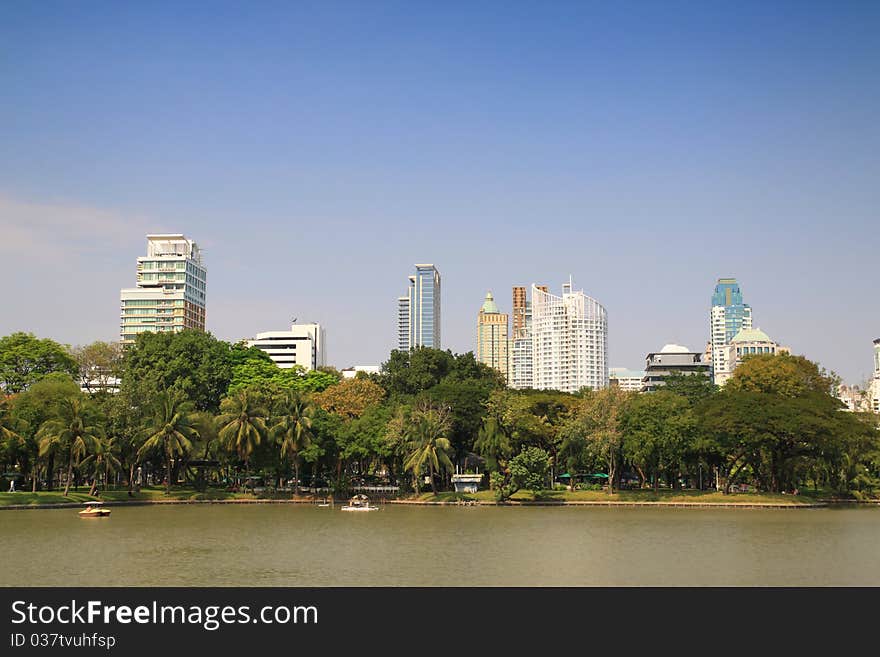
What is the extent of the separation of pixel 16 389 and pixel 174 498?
22.3 m

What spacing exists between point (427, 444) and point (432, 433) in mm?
959

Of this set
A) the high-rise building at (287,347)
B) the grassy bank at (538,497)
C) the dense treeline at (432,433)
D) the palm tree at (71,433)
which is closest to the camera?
the palm tree at (71,433)

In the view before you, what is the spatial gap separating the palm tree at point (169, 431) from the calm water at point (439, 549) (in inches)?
349

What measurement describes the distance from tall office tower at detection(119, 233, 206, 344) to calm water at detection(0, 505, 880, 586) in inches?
4090

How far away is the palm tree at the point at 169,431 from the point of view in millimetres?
66000

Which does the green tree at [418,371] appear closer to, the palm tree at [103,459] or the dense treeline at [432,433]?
the dense treeline at [432,433]

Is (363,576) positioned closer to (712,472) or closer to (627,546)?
(627,546)

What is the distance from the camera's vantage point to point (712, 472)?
255 feet

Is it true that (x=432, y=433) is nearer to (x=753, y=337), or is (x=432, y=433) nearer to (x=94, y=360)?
(x=94, y=360)

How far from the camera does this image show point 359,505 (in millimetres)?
62281

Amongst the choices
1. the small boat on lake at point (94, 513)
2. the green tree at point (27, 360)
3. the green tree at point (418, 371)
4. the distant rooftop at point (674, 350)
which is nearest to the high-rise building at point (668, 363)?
the distant rooftop at point (674, 350)

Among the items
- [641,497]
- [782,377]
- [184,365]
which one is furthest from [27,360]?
[782,377]

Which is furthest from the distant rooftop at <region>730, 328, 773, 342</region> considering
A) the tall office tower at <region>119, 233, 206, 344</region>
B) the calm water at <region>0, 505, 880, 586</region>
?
the calm water at <region>0, 505, 880, 586</region>

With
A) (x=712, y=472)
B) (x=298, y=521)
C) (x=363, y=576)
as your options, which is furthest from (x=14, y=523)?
(x=712, y=472)
